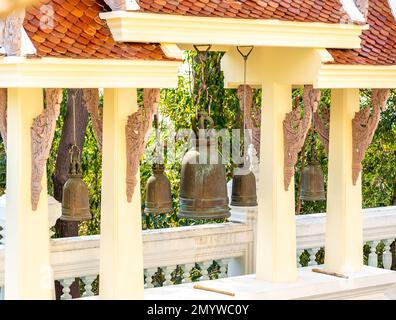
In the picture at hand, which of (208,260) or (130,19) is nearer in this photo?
(130,19)

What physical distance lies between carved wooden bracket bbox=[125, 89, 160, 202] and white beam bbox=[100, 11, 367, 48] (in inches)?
16.7

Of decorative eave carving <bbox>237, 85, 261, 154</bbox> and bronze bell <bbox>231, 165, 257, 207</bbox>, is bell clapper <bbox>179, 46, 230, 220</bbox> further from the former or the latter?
decorative eave carving <bbox>237, 85, 261, 154</bbox>

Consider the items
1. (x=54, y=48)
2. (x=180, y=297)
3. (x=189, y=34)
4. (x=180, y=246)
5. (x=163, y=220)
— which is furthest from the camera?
(x=163, y=220)

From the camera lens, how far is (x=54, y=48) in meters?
6.73

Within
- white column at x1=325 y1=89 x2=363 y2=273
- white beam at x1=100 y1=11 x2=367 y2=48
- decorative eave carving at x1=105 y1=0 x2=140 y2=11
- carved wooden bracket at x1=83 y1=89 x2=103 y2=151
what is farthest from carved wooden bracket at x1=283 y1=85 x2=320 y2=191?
decorative eave carving at x1=105 y1=0 x2=140 y2=11

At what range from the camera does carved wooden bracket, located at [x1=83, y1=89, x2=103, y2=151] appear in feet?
25.0

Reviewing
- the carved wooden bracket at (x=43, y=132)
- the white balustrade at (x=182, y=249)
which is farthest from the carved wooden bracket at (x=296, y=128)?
the carved wooden bracket at (x=43, y=132)

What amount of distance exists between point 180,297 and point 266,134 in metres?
1.46

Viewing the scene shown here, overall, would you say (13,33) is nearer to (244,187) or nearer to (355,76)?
(244,187)

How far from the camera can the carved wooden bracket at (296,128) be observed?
816 centimetres

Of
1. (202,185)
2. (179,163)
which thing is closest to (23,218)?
(202,185)

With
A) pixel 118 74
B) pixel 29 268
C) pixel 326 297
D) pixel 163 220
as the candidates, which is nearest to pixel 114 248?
pixel 29 268

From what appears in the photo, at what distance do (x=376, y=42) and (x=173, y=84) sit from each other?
2.17 m

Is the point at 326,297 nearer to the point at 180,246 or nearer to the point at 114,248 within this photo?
the point at 180,246
